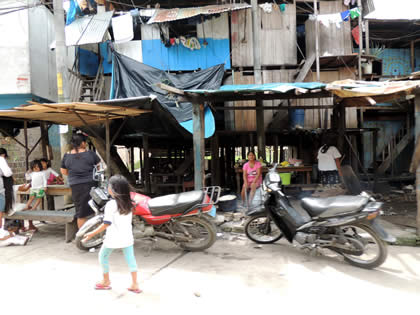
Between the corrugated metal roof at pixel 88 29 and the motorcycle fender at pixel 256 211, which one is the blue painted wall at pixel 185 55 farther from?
the motorcycle fender at pixel 256 211

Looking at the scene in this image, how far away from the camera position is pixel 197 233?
15.8 feet

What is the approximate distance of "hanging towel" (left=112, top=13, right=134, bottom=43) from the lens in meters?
9.80

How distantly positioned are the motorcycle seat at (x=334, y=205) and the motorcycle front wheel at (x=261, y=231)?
1018mm

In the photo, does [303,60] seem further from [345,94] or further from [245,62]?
[345,94]

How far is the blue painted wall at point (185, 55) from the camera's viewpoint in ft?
34.0

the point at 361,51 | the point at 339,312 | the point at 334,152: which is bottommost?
the point at 339,312

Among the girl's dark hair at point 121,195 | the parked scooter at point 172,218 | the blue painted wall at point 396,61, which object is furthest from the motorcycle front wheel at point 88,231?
the blue painted wall at point 396,61

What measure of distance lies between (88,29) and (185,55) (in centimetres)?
313

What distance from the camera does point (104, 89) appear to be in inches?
420

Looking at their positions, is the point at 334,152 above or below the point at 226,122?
below

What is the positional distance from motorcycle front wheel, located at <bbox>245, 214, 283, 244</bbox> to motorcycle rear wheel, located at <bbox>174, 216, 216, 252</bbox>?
82 centimetres

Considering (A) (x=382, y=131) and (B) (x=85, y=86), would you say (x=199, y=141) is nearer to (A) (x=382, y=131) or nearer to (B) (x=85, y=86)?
(B) (x=85, y=86)

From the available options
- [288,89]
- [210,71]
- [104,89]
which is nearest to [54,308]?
[288,89]

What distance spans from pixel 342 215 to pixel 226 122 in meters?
6.53
